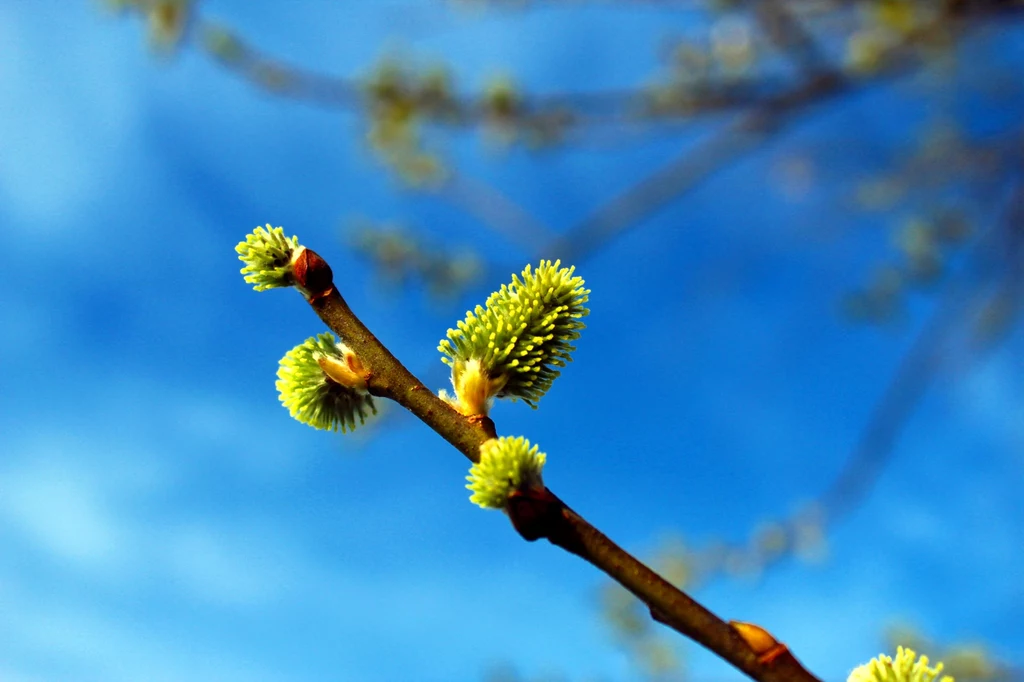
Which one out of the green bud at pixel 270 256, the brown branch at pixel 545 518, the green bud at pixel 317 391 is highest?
the green bud at pixel 270 256

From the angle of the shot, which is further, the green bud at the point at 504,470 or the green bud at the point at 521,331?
the green bud at the point at 521,331

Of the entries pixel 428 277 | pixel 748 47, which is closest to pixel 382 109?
pixel 428 277

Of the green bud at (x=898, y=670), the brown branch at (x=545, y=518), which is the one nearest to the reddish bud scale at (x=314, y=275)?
the brown branch at (x=545, y=518)

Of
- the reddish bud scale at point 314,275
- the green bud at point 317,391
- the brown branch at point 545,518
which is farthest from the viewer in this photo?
the green bud at point 317,391

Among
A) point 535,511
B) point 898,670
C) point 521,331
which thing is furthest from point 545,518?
point 898,670

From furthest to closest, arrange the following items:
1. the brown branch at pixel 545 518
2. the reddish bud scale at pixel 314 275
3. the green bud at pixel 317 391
A: the green bud at pixel 317 391
the reddish bud scale at pixel 314 275
the brown branch at pixel 545 518

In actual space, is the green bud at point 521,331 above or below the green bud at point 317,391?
above

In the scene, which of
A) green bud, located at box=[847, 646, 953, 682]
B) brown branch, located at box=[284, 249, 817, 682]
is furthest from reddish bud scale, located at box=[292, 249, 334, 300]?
green bud, located at box=[847, 646, 953, 682]

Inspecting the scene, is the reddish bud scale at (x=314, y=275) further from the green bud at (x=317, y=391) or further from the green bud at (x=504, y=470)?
the green bud at (x=504, y=470)
